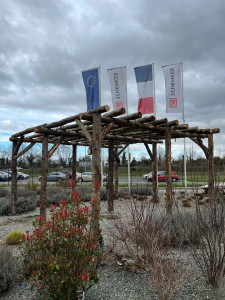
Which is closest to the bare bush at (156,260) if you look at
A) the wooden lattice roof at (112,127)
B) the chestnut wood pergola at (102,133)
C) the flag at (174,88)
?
the chestnut wood pergola at (102,133)

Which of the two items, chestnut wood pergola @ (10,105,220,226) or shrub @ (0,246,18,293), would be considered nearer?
shrub @ (0,246,18,293)

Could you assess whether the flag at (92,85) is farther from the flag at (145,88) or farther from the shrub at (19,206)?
the shrub at (19,206)

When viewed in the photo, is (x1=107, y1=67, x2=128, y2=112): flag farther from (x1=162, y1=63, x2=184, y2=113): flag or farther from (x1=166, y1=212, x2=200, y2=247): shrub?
(x1=166, y1=212, x2=200, y2=247): shrub

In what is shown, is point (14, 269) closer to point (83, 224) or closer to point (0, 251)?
point (0, 251)

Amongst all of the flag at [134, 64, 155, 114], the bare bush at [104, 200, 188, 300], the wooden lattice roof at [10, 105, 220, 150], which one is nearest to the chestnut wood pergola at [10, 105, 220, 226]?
the wooden lattice roof at [10, 105, 220, 150]

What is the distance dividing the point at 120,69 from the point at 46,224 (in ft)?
28.4

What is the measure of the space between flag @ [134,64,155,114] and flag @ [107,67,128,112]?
2.13 ft

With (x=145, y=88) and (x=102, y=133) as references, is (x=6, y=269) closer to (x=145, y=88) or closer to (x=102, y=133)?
(x=102, y=133)

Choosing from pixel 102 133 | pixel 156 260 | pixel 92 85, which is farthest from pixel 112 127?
pixel 156 260

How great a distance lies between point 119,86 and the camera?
1033 cm

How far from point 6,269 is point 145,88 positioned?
782 cm

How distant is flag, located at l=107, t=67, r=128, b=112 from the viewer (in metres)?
10.3

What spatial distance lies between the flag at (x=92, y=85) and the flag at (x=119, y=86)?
0.91 metres

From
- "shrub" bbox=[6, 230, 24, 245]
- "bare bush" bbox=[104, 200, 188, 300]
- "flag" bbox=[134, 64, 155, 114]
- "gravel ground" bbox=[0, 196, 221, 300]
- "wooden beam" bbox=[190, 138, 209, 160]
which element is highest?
"flag" bbox=[134, 64, 155, 114]
